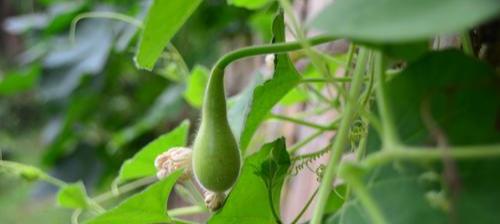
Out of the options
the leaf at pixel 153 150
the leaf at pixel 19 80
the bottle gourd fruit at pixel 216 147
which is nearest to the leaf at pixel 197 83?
the leaf at pixel 153 150

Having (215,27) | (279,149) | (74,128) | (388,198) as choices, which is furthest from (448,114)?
(74,128)

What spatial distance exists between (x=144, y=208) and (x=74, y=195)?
0.61 feet

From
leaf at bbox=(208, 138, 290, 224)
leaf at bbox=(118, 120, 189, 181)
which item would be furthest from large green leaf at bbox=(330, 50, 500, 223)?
leaf at bbox=(118, 120, 189, 181)

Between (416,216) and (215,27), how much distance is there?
51.6 inches

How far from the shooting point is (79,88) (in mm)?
→ 1532

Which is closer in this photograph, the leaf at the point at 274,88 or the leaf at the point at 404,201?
the leaf at the point at 404,201

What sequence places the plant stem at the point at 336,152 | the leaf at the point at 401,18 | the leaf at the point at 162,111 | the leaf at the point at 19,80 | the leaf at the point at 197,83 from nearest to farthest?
the leaf at the point at 401,18
the plant stem at the point at 336,152
the leaf at the point at 197,83
the leaf at the point at 162,111
the leaf at the point at 19,80

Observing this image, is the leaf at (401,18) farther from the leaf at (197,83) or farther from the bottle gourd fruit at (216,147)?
the leaf at (197,83)

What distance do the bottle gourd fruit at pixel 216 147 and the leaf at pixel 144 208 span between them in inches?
1.7

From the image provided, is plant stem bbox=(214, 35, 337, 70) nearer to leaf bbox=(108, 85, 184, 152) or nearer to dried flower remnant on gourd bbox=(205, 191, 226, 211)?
dried flower remnant on gourd bbox=(205, 191, 226, 211)

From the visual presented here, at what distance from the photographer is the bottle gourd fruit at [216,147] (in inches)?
15.0

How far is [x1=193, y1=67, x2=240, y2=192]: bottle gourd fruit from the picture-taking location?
382 millimetres

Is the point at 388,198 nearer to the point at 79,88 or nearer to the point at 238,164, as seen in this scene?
the point at 238,164

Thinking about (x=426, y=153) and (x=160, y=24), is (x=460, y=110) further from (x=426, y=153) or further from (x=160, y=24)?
(x=160, y=24)
